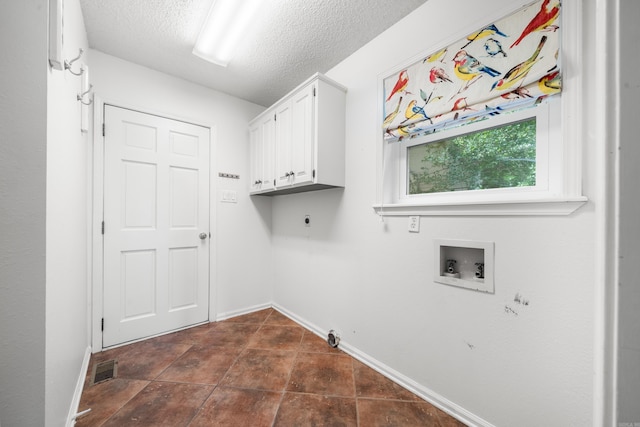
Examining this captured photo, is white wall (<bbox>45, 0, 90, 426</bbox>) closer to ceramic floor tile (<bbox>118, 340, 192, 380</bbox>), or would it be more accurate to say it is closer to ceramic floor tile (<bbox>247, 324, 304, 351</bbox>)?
ceramic floor tile (<bbox>118, 340, 192, 380</bbox>)

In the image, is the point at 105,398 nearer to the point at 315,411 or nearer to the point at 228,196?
the point at 315,411

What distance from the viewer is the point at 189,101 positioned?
2.53 meters

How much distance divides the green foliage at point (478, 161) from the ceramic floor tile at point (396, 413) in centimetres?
134

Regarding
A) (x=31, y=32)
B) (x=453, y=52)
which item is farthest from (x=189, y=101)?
(x=453, y=52)

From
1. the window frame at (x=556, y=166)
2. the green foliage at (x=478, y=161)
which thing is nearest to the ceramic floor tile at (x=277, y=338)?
the window frame at (x=556, y=166)

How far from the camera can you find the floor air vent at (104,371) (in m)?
1.68

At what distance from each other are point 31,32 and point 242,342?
2.26 m

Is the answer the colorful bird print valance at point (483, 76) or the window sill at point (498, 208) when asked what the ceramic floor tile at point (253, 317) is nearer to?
the window sill at point (498, 208)

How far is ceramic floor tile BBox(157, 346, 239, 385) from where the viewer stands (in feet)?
5.56

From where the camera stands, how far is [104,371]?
177 cm

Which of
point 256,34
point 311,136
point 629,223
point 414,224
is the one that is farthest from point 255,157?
point 629,223

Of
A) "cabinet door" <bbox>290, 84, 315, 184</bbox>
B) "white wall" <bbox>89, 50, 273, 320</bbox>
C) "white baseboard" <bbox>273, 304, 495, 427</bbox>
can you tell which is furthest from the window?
"white wall" <bbox>89, 50, 273, 320</bbox>

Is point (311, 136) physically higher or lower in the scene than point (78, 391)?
higher

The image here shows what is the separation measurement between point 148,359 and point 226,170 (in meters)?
1.87
